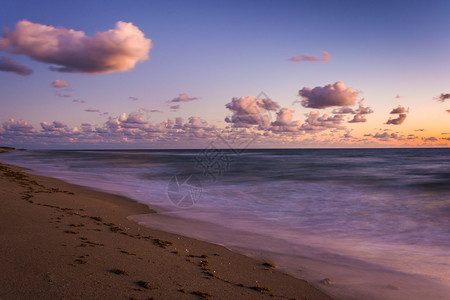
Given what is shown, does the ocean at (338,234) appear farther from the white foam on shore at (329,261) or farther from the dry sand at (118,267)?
the dry sand at (118,267)

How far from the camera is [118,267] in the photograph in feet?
14.4

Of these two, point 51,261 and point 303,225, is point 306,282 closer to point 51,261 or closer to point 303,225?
point 51,261

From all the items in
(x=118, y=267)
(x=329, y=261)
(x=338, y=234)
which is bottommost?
(x=338, y=234)

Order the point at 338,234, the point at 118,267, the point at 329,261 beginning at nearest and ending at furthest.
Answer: the point at 118,267 < the point at 329,261 < the point at 338,234

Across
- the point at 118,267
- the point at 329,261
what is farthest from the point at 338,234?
the point at 118,267

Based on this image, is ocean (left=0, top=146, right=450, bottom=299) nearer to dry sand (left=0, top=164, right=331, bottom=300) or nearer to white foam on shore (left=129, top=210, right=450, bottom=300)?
white foam on shore (left=129, top=210, right=450, bottom=300)

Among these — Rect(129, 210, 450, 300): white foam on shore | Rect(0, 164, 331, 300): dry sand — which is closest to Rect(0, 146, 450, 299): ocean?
Rect(129, 210, 450, 300): white foam on shore

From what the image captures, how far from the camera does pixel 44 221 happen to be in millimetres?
6656

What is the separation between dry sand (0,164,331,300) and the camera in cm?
369

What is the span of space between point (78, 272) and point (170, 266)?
4.43 feet

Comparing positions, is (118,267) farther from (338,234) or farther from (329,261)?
(338,234)

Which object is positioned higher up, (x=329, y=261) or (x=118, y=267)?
(x=118, y=267)

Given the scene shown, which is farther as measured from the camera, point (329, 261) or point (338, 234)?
point (338, 234)

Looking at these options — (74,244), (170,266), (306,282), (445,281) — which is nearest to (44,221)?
(74,244)
